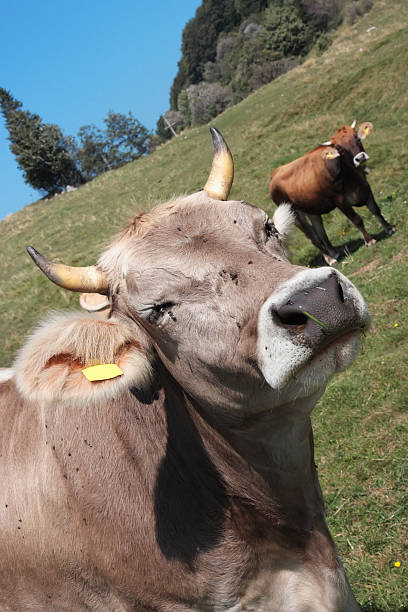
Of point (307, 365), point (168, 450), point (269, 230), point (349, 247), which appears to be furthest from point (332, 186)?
point (307, 365)

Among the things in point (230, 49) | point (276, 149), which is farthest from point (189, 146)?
point (230, 49)

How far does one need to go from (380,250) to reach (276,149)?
9.46 meters

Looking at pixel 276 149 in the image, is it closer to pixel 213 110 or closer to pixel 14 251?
pixel 14 251

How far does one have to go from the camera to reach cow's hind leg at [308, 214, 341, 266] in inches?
447

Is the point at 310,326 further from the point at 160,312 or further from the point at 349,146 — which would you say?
the point at 349,146

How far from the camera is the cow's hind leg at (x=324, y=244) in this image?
37.2ft

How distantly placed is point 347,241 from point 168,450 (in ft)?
31.0

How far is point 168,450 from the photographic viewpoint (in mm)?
3234

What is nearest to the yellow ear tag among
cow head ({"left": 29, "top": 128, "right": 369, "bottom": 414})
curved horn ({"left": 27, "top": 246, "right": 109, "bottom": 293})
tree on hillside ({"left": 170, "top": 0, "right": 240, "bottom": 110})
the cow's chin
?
cow head ({"left": 29, "top": 128, "right": 369, "bottom": 414})

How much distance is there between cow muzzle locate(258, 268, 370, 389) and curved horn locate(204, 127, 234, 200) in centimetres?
133

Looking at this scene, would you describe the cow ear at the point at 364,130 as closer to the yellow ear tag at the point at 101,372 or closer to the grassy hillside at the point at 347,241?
the grassy hillside at the point at 347,241

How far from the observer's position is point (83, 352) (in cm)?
300

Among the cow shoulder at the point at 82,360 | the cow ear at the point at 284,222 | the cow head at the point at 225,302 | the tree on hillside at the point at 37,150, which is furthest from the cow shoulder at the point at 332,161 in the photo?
the tree on hillside at the point at 37,150

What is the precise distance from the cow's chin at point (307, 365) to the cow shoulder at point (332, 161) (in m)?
9.13
